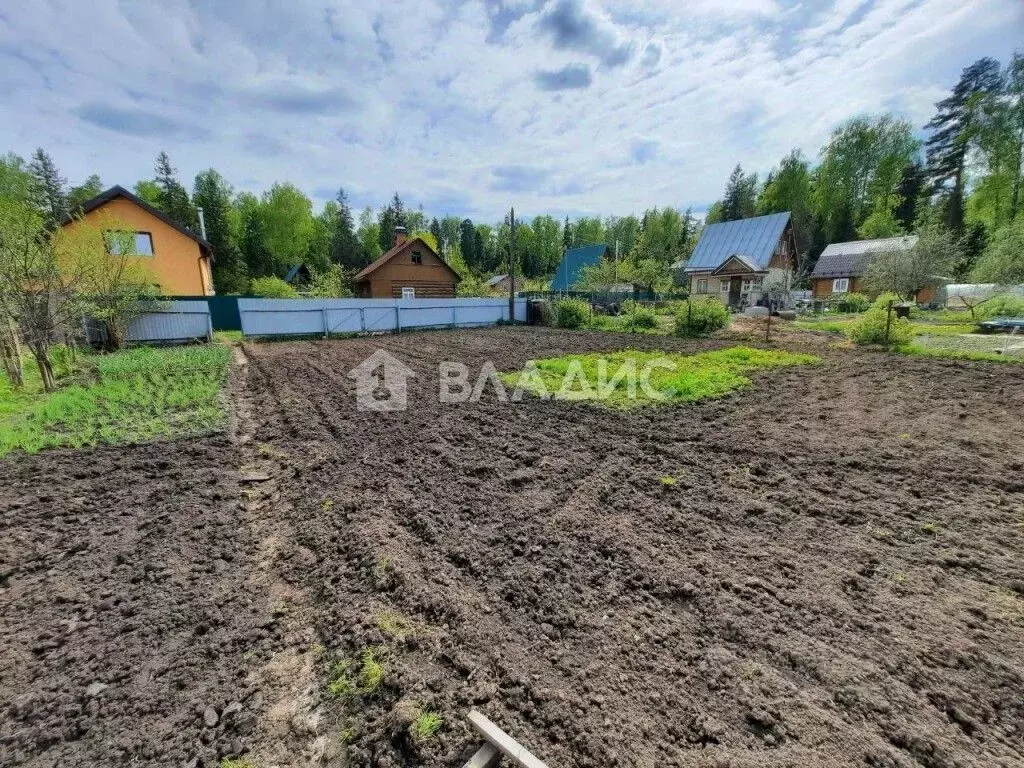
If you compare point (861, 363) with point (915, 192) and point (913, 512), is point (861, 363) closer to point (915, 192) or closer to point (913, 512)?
point (913, 512)

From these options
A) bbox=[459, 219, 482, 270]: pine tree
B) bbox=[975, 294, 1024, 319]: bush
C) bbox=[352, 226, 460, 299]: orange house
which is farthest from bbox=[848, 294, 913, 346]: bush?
bbox=[459, 219, 482, 270]: pine tree

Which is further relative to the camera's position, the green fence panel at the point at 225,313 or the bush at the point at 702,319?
the green fence panel at the point at 225,313

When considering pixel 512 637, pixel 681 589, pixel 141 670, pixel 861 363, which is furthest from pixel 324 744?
pixel 861 363

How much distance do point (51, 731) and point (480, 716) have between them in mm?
1881

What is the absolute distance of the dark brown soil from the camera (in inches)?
69.8

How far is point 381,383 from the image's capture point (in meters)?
8.56

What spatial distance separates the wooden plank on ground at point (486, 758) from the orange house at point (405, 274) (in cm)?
2759

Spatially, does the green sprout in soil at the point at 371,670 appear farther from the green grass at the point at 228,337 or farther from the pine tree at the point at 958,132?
the pine tree at the point at 958,132

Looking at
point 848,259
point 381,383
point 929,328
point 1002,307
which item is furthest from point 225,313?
point 848,259

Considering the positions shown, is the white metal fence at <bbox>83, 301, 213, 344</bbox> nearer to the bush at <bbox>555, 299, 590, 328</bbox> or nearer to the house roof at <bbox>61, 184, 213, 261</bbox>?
the house roof at <bbox>61, 184, 213, 261</bbox>

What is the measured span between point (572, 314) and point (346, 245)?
4257 centimetres

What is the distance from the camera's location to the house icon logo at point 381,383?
6945 millimetres

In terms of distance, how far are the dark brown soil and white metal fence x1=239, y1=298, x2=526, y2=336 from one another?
43.3 feet

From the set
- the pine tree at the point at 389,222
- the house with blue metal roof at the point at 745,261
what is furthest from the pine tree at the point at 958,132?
the pine tree at the point at 389,222
